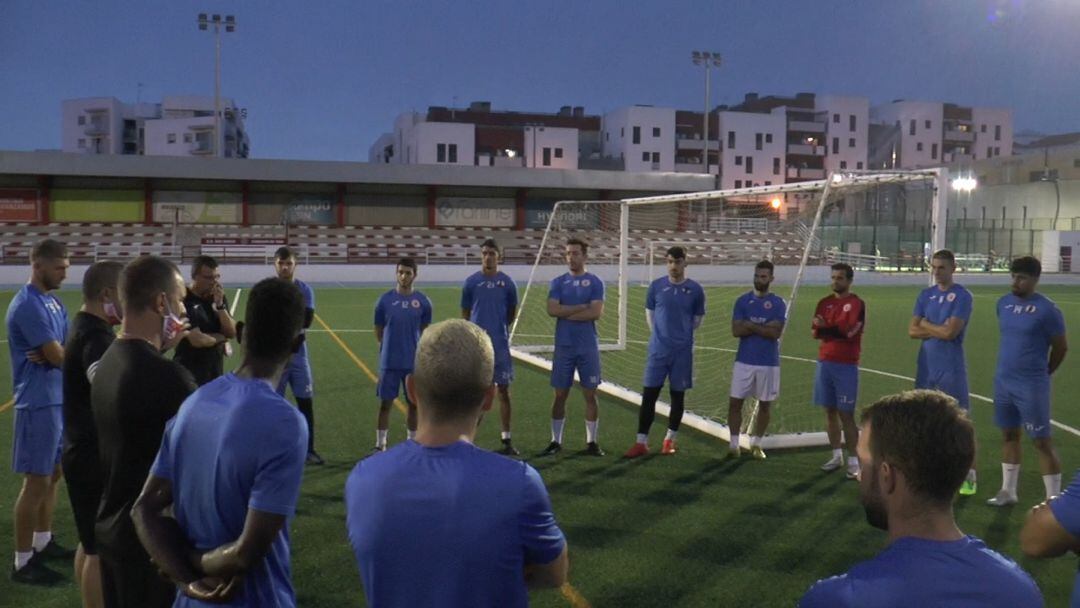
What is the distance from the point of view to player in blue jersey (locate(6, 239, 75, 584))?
5.26 metres

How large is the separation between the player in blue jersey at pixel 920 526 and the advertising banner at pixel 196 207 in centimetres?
4877

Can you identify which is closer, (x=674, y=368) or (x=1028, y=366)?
(x=1028, y=366)

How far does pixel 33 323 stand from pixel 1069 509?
18.1 ft

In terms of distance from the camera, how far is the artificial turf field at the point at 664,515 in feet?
17.0

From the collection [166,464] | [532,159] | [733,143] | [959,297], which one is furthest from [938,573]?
[733,143]

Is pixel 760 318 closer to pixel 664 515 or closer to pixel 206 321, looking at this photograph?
pixel 664 515

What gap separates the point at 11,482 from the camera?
24.2 feet

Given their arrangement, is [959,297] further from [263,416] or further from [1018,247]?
[1018,247]

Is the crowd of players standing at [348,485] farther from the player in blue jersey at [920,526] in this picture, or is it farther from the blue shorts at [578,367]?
the blue shorts at [578,367]

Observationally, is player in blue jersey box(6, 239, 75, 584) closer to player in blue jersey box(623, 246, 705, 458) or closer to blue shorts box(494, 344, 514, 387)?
blue shorts box(494, 344, 514, 387)

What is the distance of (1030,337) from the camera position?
6.73 metres

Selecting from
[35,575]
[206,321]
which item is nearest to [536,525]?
→ [35,575]

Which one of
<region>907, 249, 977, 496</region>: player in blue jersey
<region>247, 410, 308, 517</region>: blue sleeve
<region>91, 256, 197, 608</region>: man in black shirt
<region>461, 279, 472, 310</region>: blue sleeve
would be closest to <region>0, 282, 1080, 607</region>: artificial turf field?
<region>907, 249, 977, 496</region>: player in blue jersey

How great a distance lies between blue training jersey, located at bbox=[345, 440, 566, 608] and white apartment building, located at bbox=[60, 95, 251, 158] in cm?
8009
